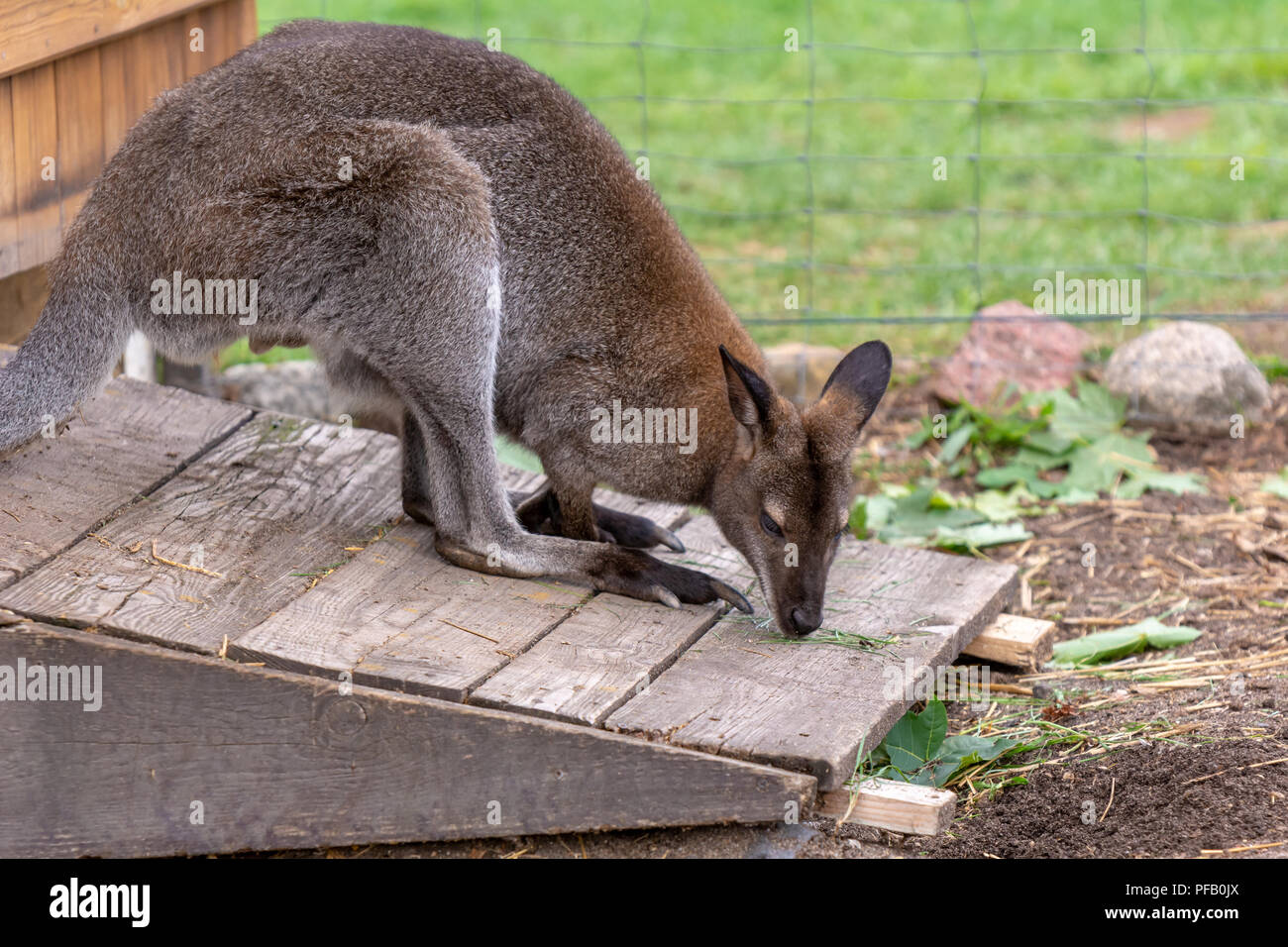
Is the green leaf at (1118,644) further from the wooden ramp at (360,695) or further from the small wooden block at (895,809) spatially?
the small wooden block at (895,809)

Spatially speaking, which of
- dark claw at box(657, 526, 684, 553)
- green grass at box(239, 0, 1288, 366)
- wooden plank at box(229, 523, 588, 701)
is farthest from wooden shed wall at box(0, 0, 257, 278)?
dark claw at box(657, 526, 684, 553)

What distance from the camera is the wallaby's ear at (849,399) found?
14.3ft

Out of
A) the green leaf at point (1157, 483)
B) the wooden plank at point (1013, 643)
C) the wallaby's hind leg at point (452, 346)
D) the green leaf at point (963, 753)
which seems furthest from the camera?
the green leaf at point (1157, 483)

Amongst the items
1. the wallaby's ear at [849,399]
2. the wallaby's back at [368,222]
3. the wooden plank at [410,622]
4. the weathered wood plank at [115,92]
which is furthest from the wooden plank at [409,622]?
the weathered wood plank at [115,92]

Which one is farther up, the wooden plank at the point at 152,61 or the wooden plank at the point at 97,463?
the wooden plank at the point at 152,61

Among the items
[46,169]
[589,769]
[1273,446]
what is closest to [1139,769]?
[589,769]

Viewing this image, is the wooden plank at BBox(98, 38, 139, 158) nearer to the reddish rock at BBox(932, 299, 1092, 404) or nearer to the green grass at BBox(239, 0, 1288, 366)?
the green grass at BBox(239, 0, 1288, 366)

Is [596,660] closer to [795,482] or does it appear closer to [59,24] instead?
[795,482]

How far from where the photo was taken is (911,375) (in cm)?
738

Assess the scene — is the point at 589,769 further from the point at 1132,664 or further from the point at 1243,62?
the point at 1243,62

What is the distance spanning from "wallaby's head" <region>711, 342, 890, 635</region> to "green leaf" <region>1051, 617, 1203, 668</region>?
47.3 inches

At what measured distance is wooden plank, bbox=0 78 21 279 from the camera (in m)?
4.98

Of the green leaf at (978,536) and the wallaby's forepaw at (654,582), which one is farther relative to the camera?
the green leaf at (978,536)

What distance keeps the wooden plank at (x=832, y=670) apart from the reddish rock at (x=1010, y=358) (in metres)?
2.06
